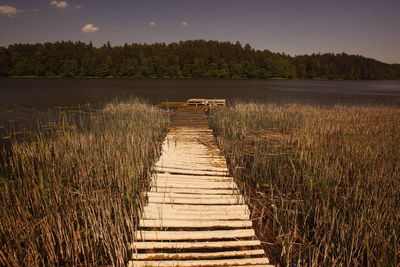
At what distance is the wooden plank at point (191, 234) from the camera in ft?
8.89

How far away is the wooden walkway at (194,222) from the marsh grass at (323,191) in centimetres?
34

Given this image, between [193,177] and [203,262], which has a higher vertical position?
[193,177]

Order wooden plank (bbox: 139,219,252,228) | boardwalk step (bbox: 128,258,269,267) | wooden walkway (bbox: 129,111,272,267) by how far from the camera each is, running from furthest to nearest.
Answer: wooden plank (bbox: 139,219,252,228), wooden walkway (bbox: 129,111,272,267), boardwalk step (bbox: 128,258,269,267)

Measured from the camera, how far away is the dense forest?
3322 inches

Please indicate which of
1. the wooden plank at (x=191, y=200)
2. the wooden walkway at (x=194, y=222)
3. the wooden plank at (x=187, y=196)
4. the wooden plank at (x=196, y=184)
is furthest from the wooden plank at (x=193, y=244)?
the wooden plank at (x=196, y=184)

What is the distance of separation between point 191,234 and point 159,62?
310ft

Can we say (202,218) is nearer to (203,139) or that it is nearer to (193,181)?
(193,181)

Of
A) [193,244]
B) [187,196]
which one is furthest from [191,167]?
[193,244]

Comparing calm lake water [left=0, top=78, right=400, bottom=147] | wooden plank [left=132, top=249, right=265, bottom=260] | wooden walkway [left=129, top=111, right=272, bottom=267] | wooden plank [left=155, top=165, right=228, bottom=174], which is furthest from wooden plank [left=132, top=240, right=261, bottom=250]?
calm lake water [left=0, top=78, right=400, bottom=147]

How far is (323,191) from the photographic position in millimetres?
4156

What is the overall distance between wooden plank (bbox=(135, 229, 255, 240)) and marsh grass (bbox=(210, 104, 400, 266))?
0.38 m

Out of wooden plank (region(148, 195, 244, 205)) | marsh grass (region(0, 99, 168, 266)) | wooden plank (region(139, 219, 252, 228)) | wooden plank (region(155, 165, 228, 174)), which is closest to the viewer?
marsh grass (region(0, 99, 168, 266))

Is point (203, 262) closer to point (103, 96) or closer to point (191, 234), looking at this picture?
point (191, 234)

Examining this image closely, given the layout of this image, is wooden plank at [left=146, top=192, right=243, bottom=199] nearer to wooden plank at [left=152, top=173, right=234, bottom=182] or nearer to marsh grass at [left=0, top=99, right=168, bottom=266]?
marsh grass at [left=0, top=99, right=168, bottom=266]
